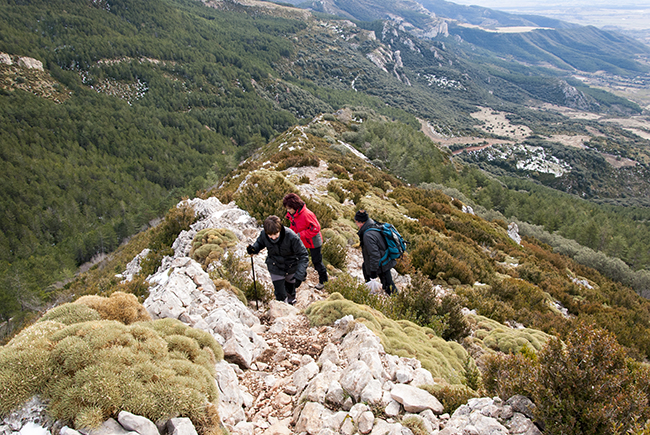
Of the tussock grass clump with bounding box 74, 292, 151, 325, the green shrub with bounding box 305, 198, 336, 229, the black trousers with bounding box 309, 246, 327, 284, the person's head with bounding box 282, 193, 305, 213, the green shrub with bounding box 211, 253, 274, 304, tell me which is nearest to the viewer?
the tussock grass clump with bounding box 74, 292, 151, 325

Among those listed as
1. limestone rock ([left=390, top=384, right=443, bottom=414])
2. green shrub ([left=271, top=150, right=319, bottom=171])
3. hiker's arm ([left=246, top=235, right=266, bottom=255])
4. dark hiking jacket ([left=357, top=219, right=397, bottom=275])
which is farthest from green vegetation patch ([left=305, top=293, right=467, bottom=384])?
green shrub ([left=271, top=150, right=319, bottom=171])

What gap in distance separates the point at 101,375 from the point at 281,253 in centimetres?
366

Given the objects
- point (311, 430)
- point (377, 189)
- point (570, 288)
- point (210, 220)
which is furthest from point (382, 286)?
point (377, 189)

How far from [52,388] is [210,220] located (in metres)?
7.46

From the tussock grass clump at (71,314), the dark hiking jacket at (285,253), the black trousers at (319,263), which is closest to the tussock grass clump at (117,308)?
the tussock grass clump at (71,314)

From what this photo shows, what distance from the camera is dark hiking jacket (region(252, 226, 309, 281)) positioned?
6.04 metres

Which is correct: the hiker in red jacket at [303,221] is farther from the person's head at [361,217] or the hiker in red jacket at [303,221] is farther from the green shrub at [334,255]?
the green shrub at [334,255]

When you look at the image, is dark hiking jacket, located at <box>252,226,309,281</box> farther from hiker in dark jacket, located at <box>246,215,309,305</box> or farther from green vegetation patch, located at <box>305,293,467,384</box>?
green vegetation patch, located at <box>305,293,467,384</box>

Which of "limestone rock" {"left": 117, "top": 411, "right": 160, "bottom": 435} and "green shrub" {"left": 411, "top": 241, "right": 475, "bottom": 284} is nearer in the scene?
"limestone rock" {"left": 117, "top": 411, "right": 160, "bottom": 435}

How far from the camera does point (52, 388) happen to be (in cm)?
258

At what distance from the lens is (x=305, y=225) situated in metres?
6.97

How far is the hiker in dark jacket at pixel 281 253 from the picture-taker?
19.4 ft

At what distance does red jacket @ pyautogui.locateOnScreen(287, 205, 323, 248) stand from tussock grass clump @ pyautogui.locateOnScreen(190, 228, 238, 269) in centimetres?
222

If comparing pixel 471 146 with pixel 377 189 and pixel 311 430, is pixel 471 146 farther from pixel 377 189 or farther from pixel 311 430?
pixel 311 430
